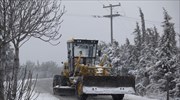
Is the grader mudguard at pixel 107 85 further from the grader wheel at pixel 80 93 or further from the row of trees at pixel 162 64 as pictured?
the row of trees at pixel 162 64

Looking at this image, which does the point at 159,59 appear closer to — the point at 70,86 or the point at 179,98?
the point at 179,98

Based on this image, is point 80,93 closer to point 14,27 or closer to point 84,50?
point 84,50

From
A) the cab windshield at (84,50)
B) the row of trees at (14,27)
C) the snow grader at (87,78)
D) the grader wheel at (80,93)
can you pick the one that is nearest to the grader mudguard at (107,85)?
the snow grader at (87,78)

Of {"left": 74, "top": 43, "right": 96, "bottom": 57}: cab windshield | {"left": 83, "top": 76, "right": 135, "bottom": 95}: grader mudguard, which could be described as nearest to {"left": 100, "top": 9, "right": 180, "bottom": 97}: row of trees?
{"left": 74, "top": 43, "right": 96, "bottom": 57}: cab windshield

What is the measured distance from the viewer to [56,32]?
8070 mm

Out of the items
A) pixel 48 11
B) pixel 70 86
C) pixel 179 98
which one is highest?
pixel 48 11

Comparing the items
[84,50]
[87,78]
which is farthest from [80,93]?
[84,50]

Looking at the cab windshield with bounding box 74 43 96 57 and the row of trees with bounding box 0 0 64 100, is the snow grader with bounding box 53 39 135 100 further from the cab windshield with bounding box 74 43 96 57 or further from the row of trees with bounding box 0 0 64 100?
the row of trees with bounding box 0 0 64 100

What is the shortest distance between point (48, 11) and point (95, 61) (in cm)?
1401

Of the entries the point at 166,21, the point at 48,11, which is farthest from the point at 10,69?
the point at 166,21

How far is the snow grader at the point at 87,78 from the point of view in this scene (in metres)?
17.4

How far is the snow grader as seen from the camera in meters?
17.4

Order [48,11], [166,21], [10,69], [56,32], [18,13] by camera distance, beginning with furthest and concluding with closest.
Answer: [166,21] → [56,32] → [48,11] → [18,13] → [10,69]

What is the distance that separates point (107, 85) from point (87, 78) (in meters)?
1.05
